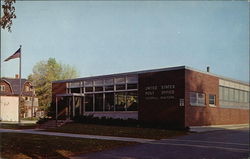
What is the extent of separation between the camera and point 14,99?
5175 centimetres

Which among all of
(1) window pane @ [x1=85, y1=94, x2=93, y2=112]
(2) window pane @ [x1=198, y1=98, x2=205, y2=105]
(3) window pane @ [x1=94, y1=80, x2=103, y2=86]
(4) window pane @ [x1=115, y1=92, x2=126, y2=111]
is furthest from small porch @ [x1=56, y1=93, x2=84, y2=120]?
(2) window pane @ [x1=198, y1=98, x2=205, y2=105]

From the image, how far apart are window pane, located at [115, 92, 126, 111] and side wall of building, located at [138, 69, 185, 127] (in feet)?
6.97

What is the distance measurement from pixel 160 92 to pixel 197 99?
339 cm

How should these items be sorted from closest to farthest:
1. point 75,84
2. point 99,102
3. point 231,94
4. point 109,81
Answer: point 109,81 < point 99,102 < point 231,94 < point 75,84

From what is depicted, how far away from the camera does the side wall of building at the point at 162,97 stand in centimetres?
2461

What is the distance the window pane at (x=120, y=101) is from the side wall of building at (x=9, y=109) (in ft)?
80.4

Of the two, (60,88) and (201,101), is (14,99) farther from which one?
(201,101)

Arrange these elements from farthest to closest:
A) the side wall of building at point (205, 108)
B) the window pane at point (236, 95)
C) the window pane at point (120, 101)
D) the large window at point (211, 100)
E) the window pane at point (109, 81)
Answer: the window pane at point (236, 95)
the window pane at point (109, 81)
the large window at point (211, 100)
the window pane at point (120, 101)
the side wall of building at point (205, 108)

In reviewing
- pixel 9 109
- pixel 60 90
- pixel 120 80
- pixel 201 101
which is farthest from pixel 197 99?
pixel 9 109

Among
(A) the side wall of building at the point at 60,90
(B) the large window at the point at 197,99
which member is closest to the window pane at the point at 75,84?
(A) the side wall of building at the point at 60,90

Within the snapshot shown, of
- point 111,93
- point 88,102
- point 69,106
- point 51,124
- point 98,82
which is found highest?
point 98,82

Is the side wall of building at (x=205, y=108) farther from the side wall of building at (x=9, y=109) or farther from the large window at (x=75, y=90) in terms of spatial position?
the side wall of building at (x=9, y=109)

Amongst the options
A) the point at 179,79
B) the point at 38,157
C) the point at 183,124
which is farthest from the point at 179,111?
the point at 38,157

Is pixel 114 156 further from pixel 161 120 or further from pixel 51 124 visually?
pixel 51 124
